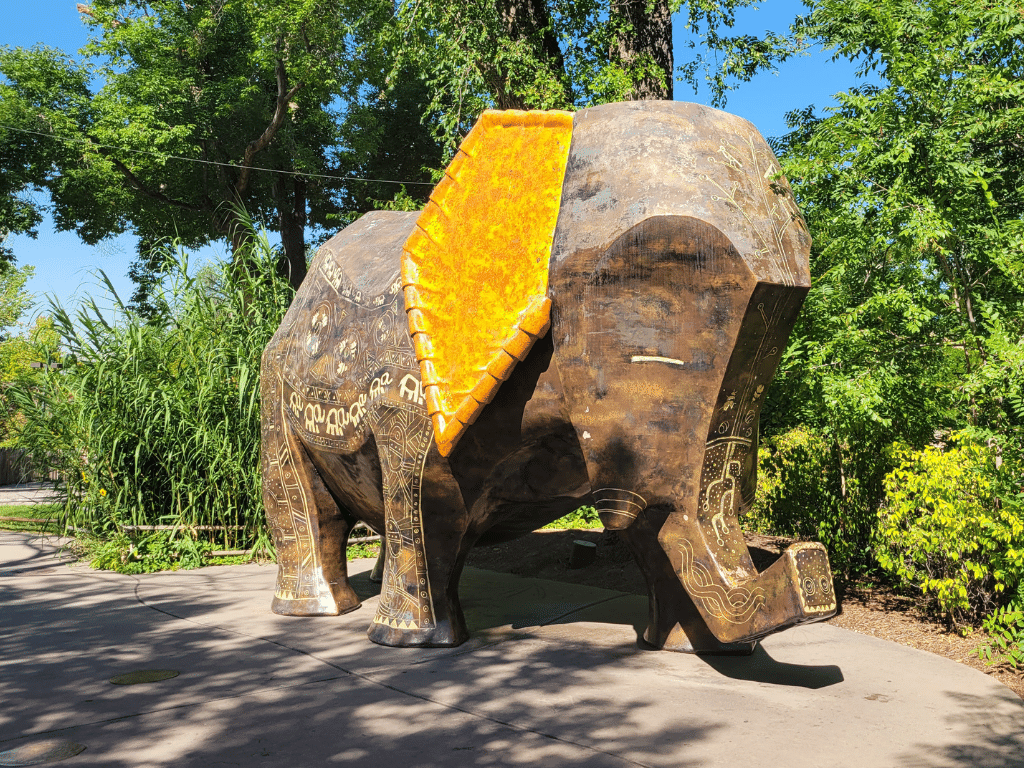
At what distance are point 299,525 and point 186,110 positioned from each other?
15949mm

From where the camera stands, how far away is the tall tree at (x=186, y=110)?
18.0 m

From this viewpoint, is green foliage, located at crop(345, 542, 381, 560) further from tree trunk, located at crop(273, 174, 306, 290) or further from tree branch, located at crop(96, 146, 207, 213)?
tree branch, located at crop(96, 146, 207, 213)

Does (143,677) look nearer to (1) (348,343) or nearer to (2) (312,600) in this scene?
(2) (312,600)

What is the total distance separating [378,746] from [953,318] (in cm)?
380

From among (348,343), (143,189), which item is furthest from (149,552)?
(143,189)

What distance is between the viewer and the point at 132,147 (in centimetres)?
1797

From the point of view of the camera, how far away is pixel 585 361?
3463 mm

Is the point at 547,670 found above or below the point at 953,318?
below

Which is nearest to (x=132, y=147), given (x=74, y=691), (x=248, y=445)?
(x=248, y=445)

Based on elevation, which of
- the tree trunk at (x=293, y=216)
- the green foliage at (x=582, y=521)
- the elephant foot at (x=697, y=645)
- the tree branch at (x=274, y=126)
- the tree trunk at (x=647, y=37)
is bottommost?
the elephant foot at (x=697, y=645)

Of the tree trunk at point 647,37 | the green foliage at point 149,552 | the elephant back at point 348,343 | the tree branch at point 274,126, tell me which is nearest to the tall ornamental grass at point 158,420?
the green foliage at point 149,552

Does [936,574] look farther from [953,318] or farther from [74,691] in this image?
[74,691]

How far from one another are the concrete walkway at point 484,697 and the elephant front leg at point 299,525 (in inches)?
6.3

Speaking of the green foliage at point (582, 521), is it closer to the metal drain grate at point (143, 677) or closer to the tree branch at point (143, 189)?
the metal drain grate at point (143, 677)
